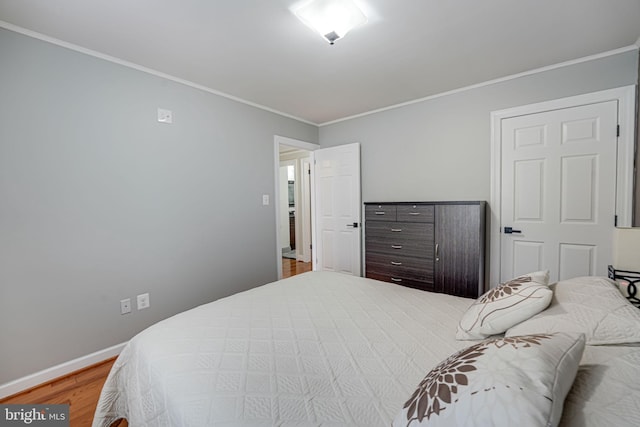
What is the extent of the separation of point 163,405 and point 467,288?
2.51m

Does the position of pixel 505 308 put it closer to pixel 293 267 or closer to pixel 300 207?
pixel 293 267

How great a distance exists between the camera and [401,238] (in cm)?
295

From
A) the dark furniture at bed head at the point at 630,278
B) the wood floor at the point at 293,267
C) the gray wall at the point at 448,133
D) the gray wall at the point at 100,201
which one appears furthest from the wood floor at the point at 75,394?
the gray wall at the point at 448,133

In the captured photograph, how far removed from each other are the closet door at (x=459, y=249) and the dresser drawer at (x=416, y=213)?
0.22 feet

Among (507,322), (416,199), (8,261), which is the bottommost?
(507,322)

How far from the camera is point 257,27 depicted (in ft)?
5.99

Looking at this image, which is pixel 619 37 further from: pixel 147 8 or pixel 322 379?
pixel 147 8

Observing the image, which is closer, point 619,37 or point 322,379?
point 322,379

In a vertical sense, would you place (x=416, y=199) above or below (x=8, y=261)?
above

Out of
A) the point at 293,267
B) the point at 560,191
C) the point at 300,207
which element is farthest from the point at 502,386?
the point at 300,207

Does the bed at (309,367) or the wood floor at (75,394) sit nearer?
the bed at (309,367)

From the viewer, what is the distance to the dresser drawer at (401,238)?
9.10ft

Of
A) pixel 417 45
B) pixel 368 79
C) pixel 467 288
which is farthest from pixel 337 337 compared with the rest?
pixel 368 79

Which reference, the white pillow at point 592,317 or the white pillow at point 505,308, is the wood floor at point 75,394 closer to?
the white pillow at point 505,308
